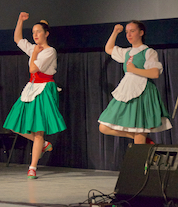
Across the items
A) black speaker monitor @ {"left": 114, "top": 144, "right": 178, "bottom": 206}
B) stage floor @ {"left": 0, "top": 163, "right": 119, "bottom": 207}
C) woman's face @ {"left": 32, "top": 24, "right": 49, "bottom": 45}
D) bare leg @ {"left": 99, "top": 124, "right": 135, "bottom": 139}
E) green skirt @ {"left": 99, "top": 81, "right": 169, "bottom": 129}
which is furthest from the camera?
woman's face @ {"left": 32, "top": 24, "right": 49, "bottom": 45}

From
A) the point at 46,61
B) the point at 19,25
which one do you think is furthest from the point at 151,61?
the point at 19,25

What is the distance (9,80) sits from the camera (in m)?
4.30

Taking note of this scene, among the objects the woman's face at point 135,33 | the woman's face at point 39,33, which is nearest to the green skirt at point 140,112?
the woman's face at point 135,33

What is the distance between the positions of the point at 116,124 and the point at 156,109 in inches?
13.8

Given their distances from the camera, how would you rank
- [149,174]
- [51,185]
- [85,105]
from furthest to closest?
[85,105] < [51,185] < [149,174]

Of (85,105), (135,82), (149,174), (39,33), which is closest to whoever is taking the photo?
(149,174)

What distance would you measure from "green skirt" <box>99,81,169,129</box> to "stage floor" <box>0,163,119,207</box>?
539mm

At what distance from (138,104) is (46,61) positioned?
38.5 inches

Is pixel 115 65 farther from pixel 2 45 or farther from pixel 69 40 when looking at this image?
pixel 2 45

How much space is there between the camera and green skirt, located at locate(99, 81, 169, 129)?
2.72 metres

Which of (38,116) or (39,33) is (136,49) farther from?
(38,116)

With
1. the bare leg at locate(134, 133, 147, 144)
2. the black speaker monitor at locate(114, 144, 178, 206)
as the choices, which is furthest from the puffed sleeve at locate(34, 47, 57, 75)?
the black speaker monitor at locate(114, 144, 178, 206)

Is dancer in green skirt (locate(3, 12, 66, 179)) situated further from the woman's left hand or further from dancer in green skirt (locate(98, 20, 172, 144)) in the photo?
the woman's left hand

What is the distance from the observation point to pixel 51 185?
2.70m
